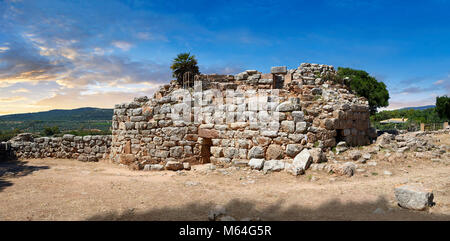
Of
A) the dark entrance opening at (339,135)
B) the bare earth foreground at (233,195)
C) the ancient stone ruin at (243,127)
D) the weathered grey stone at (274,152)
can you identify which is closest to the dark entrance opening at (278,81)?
the ancient stone ruin at (243,127)

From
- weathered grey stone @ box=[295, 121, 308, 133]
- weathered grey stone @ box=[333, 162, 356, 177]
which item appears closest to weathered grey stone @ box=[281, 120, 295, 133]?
weathered grey stone @ box=[295, 121, 308, 133]

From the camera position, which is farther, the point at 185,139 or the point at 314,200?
the point at 185,139

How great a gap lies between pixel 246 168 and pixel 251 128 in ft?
4.43

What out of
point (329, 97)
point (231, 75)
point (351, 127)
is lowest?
point (351, 127)

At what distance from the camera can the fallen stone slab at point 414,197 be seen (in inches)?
156

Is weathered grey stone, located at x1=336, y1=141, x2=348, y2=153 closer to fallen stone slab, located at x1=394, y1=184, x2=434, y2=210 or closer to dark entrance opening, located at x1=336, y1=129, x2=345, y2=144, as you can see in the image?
dark entrance opening, located at x1=336, y1=129, x2=345, y2=144

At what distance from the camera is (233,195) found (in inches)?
218

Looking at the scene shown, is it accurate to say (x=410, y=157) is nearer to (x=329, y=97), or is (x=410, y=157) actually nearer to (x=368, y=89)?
(x=329, y=97)

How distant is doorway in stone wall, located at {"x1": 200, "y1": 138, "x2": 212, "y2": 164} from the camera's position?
9117 millimetres

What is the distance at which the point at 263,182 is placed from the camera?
6551mm

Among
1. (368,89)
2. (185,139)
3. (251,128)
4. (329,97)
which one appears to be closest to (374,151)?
(329,97)

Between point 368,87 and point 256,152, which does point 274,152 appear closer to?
point 256,152

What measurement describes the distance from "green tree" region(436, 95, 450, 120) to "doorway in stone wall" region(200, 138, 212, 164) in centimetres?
3568
